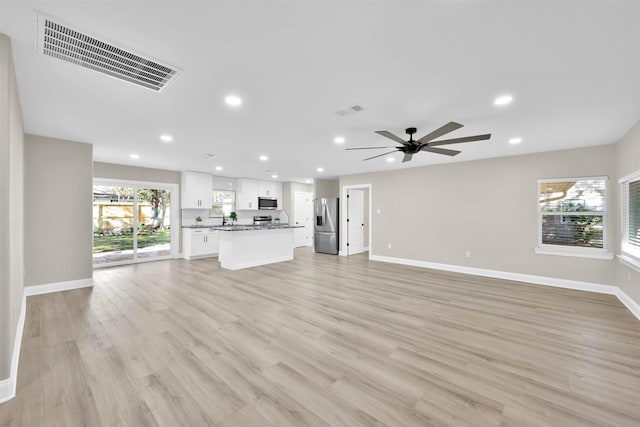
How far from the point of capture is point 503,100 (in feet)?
8.82

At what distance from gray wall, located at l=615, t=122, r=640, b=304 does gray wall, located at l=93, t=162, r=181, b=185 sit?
9.17 metres

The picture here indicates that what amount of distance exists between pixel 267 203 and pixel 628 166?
8532 mm

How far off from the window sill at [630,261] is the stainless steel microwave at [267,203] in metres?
8.53

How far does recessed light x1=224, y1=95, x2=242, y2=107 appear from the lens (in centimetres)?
266

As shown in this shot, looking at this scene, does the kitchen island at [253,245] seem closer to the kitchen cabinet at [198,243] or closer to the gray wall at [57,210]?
the kitchen cabinet at [198,243]

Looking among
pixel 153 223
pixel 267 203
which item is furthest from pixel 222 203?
pixel 153 223

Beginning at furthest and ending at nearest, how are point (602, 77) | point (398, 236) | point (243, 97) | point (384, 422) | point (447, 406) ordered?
point (398, 236) → point (243, 97) → point (602, 77) → point (447, 406) → point (384, 422)

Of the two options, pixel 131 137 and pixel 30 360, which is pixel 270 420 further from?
pixel 131 137

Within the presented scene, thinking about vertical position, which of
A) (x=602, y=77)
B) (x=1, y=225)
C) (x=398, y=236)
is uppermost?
(x=602, y=77)

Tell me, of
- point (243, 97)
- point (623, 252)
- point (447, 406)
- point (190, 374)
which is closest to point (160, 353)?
point (190, 374)

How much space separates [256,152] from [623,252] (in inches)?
245

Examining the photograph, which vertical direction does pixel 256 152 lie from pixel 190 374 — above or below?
above

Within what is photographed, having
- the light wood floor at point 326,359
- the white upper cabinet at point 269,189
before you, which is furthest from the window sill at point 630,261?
the white upper cabinet at point 269,189

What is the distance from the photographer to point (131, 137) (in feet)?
13.5
